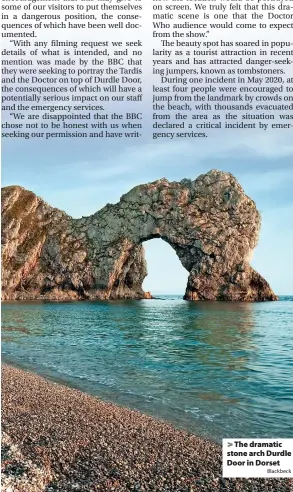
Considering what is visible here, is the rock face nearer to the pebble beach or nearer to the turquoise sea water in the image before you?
the turquoise sea water

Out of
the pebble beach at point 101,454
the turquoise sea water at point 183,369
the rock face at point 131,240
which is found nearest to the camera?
the pebble beach at point 101,454

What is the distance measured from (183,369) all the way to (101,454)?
51.1 feet

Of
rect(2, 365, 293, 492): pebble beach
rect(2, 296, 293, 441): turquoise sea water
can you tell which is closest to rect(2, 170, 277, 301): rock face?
rect(2, 296, 293, 441): turquoise sea water

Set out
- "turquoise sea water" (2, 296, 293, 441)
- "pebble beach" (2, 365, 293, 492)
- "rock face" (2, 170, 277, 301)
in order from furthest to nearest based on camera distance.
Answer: "rock face" (2, 170, 277, 301)
"turquoise sea water" (2, 296, 293, 441)
"pebble beach" (2, 365, 293, 492)

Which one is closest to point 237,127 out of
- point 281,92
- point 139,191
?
point 281,92

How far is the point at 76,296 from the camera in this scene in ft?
454

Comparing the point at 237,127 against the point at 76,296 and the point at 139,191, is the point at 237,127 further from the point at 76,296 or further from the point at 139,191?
the point at 76,296

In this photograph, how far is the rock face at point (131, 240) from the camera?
405ft

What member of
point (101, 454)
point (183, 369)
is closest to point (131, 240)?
point (183, 369)

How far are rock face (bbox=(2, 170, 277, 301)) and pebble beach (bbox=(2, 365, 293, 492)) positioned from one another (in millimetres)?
109434

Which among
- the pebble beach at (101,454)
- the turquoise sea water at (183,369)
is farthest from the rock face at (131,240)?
the pebble beach at (101,454)

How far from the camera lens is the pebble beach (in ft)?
29.6

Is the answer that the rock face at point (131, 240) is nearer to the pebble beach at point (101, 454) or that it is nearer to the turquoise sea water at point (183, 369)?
the turquoise sea water at point (183, 369)

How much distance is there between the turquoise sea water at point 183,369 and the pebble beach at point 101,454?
194cm
